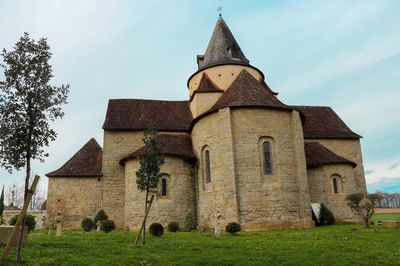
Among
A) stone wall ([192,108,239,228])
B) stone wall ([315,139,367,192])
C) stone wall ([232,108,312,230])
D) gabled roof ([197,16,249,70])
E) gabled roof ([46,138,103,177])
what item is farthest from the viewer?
stone wall ([315,139,367,192])

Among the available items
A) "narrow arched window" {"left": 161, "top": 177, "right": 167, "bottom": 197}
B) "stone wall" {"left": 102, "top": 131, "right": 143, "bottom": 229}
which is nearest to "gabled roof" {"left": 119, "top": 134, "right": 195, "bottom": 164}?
"stone wall" {"left": 102, "top": 131, "right": 143, "bottom": 229}

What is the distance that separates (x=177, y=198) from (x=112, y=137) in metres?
8.06

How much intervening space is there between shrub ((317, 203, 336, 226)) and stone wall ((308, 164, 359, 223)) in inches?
82.7

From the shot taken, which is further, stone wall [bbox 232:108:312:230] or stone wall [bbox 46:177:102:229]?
stone wall [bbox 46:177:102:229]

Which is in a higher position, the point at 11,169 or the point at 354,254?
the point at 11,169

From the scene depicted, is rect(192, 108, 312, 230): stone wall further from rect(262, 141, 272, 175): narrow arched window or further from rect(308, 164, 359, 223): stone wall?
rect(308, 164, 359, 223): stone wall

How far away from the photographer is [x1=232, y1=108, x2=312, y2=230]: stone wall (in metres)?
20.8

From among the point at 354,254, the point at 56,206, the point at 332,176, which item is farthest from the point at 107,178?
the point at 354,254

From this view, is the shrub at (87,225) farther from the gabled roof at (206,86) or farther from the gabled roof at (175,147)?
the gabled roof at (206,86)

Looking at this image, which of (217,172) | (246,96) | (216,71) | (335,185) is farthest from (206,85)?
(335,185)

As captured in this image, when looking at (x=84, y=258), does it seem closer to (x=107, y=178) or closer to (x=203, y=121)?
(x=203, y=121)

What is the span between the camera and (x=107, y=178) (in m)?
27.9

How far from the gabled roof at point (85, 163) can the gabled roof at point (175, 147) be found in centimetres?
281

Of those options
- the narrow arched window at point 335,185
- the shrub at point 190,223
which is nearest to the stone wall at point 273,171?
the shrub at point 190,223
